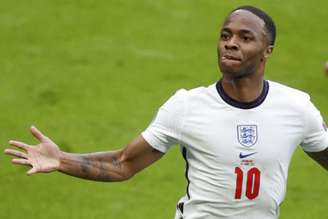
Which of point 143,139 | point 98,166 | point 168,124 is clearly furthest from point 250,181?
point 98,166

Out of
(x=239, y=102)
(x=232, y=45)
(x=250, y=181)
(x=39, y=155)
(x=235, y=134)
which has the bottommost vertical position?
(x=250, y=181)

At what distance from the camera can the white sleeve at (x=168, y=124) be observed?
18.1 ft

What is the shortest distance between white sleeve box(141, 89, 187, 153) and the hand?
568 millimetres

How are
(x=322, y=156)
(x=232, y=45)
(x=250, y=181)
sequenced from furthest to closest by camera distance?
(x=322, y=156)
(x=250, y=181)
(x=232, y=45)

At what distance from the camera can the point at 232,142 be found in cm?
546

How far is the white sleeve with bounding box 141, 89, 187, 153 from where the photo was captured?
5504 millimetres

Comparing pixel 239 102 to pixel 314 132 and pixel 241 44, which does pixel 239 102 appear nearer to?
pixel 241 44

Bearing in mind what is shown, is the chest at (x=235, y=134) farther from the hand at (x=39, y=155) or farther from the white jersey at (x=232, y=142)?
the hand at (x=39, y=155)

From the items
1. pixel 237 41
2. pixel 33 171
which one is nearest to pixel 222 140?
pixel 237 41

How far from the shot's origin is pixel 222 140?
5461 millimetres

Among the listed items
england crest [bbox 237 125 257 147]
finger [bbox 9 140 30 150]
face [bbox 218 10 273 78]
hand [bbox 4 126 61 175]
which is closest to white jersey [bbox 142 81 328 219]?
england crest [bbox 237 125 257 147]

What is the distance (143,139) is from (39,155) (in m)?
0.64

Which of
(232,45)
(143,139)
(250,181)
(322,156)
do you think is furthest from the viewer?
(322,156)

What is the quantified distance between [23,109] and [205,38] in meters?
2.83
